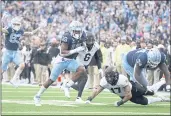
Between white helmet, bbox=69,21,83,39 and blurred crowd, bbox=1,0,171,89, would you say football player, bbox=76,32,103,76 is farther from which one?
blurred crowd, bbox=1,0,171,89

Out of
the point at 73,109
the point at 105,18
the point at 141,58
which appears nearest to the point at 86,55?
the point at 141,58

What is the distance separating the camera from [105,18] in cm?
2903

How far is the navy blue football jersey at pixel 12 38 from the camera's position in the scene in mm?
15016

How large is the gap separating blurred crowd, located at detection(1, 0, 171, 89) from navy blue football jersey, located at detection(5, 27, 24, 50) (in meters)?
4.66

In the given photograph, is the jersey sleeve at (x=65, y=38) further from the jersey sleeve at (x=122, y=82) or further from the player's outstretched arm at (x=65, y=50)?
the jersey sleeve at (x=122, y=82)

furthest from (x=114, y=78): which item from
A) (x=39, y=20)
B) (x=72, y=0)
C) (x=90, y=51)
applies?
(x=72, y=0)

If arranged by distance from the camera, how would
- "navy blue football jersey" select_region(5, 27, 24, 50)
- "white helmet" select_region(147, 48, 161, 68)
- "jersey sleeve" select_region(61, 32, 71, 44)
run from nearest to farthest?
"white helmet" select_region(147, 48, 161, 68), "jersey sleeve" select_region(61, 32, 71, 44), "navy blue football jersey" select_region(5, 27, 24, 50)

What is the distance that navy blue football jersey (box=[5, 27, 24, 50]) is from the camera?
15016mm

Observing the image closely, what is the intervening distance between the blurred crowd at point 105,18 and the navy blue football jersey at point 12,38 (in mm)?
4665

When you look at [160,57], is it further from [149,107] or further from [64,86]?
[64,86]

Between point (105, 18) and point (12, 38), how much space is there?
1418cm

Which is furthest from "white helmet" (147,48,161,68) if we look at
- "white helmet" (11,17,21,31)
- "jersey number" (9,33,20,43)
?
"jersey number" (9,33,20,43)

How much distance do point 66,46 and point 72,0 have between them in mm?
22636

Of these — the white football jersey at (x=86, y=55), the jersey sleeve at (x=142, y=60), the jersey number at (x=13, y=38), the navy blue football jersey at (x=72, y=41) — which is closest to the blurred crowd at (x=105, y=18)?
the jersey number at (x=13, y=38)
